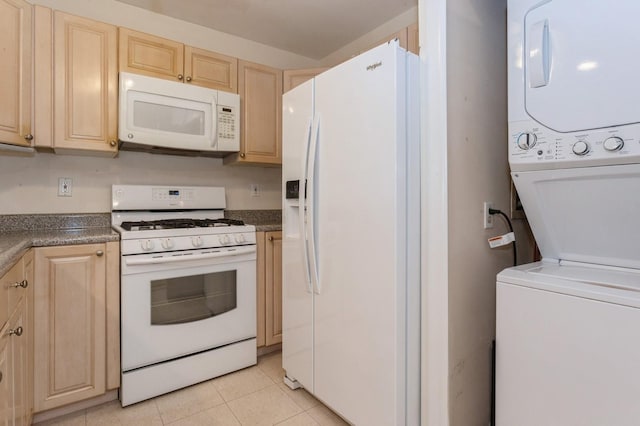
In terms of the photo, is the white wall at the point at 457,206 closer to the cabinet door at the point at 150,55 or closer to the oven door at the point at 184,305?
the oven door at the point at 184,305

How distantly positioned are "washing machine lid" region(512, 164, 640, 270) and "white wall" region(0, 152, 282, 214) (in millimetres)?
2092

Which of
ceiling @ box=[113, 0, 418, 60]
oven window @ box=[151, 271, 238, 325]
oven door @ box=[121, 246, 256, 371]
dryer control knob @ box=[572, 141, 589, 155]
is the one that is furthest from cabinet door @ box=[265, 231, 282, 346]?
dryer control knob @ box=[572, 141, 589, 155]

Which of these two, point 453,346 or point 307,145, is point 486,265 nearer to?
point 453,346

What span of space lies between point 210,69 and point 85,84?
758 millimetres

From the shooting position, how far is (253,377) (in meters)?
2.12

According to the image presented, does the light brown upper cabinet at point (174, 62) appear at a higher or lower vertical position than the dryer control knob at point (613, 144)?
higher

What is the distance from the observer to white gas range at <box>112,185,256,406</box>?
5.96ft

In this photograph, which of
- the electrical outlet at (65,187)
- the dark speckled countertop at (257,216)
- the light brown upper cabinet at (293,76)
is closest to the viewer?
the electrical outlet at (65,187)

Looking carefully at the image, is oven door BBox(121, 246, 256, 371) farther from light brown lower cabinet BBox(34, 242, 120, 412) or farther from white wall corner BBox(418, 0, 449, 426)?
white wall corner BBox(418, 0, 449, 426)

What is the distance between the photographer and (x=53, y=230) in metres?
2.10

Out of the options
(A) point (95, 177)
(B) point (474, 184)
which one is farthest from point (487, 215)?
(A) point (95, 177)

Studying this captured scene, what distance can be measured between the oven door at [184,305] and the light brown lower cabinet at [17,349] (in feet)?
1.26

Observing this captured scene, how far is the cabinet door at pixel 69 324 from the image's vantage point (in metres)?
1.62

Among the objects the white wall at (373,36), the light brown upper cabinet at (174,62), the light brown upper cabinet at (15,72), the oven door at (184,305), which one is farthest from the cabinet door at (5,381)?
the white wall at (373,36)
